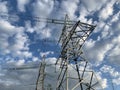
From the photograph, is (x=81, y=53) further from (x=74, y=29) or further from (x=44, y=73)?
(x=44, y=73)

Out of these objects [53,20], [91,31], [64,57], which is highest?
[53,20]

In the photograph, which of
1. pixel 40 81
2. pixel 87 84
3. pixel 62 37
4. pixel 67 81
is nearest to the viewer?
pixel 67 81

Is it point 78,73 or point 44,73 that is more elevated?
point 44,73

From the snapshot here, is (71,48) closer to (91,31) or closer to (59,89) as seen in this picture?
(91,31)

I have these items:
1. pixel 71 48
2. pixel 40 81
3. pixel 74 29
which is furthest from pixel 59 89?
pixel 40 81

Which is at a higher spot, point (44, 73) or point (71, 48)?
point (44, 73)

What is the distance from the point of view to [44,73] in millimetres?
71562

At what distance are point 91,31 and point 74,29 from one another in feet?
8.24

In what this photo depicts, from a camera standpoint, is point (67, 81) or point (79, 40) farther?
point (79, 40)

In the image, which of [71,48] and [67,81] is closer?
[67,81]

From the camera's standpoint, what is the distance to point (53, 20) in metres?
42.8

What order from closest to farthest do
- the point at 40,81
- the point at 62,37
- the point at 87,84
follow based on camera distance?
the point at 87,84, the point at 62,37, the point at 40,81

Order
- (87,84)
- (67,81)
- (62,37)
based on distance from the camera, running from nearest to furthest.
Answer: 1. (67,81)
2. (87,84)
3. (62,37)

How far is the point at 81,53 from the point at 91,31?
3589 mm
